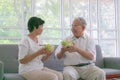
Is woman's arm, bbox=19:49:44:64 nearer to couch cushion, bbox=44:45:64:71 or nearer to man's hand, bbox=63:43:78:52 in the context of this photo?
man's hand, bbox=63:43:78:52

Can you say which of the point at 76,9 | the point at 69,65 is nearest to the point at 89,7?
the point at 76,9

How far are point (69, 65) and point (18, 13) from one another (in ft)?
6.54

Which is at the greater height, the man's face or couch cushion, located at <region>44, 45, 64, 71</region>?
the man's face

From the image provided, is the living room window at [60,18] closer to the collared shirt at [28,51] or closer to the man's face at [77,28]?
the man's face at [77,28]

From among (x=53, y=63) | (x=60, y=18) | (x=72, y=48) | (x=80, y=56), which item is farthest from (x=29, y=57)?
(x=60, y=18)

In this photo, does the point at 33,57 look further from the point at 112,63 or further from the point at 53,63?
the point at 112,63

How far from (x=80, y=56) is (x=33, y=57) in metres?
0.71

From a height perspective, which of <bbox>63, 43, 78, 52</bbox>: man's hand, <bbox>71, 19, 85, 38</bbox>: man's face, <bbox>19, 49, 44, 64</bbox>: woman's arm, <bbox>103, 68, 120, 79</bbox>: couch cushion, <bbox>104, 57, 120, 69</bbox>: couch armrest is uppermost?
<bbox>71, 19, 85, 38</bbox>: man's face

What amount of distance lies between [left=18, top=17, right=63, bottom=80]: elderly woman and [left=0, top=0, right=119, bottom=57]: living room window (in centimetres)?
182

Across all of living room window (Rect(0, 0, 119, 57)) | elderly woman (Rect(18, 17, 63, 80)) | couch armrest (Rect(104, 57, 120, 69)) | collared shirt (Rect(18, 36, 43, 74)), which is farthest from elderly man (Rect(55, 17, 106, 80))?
living room window (Rect(0, 0, 119, 57))

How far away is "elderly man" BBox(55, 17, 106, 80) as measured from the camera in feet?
9.85

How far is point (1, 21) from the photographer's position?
463cm

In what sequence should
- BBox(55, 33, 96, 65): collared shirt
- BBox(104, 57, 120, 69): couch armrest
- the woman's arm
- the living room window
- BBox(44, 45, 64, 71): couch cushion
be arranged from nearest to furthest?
the woman's arm → BBox(55, 33, 96, 65): collared shirt → BBox(44, 45, 64, 71): couch cushion → BBox(104, 57, 120, 69): couch armrest → the living room window

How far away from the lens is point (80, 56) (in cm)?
315
